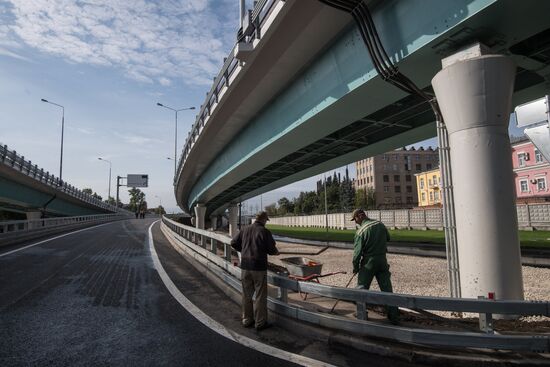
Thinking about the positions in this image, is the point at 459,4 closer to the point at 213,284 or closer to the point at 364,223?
the point at 364,223

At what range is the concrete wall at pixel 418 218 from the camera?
1112 inches

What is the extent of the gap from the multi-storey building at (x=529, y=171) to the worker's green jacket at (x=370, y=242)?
175 feet

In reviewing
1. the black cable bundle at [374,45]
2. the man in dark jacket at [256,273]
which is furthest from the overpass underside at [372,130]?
the man in dark jacket at [256,273]

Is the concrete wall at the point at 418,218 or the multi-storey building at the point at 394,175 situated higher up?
the multi-storey building at the point at 394,175

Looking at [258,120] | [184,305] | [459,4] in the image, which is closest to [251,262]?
[184,305]

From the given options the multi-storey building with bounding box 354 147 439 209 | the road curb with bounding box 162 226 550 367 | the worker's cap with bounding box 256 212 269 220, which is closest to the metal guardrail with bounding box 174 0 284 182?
the worker's cap with bounding box 256 212 269 220

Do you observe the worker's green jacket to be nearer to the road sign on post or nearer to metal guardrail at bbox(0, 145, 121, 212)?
metal guardrail at bbox(0, 145, 121, 212)

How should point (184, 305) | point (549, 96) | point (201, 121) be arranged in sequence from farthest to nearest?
point (201, 121)
point (549, 96)
point (184, 305)

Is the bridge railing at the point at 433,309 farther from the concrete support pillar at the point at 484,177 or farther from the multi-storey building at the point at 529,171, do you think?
the multi-storey building at the point at 529,171

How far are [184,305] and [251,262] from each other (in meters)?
1.98

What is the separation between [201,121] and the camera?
1605 cm

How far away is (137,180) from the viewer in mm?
78000

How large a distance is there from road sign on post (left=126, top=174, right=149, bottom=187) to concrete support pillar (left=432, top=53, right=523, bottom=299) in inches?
3068

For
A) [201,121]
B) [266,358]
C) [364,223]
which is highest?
[201,121]
